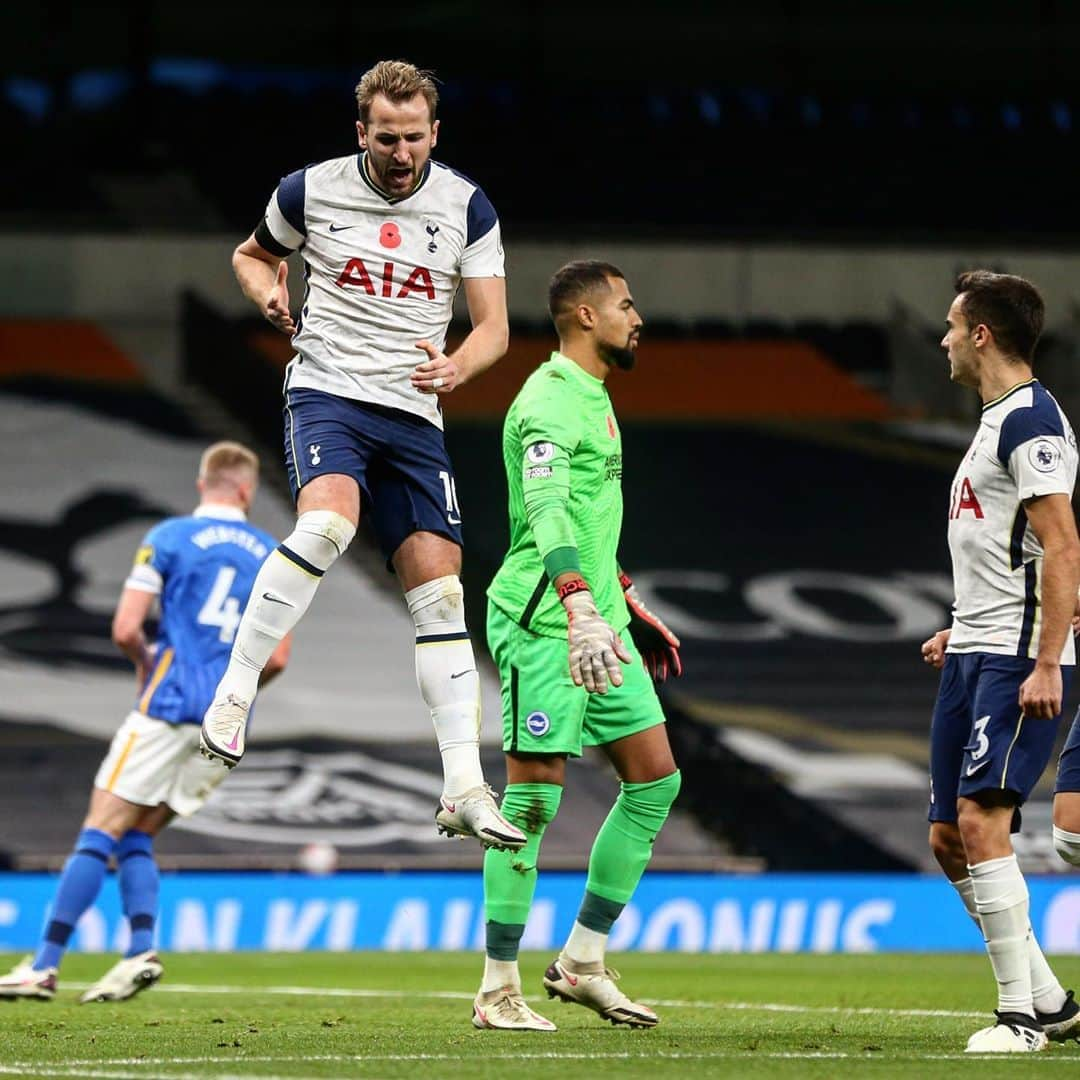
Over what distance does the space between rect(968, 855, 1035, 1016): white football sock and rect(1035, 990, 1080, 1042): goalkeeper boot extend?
136 mm

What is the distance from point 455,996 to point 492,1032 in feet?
7.33

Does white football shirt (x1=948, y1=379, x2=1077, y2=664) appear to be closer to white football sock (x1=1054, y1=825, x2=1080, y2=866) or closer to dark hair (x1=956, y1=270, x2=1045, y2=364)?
dark hair (x1=956, y1=270, x2=1045, y2=364)

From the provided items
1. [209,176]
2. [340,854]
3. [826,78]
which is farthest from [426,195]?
[826,78]

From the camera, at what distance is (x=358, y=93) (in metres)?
6.46

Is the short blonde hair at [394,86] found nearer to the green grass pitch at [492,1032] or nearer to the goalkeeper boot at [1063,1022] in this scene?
the green grass pitch at [492,1032]

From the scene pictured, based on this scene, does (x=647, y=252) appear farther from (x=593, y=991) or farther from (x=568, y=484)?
(x=593, y=991)

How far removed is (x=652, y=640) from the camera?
7.50 m

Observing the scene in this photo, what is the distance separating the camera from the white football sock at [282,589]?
6320 millimetres

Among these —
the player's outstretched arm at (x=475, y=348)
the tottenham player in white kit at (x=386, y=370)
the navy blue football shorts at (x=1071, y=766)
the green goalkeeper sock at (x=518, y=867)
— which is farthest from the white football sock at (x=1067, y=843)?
the player's outstretched arm at (x=475, y=348)

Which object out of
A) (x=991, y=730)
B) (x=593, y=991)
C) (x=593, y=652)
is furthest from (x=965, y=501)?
(x=593, y=991)

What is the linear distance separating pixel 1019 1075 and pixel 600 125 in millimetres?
18843

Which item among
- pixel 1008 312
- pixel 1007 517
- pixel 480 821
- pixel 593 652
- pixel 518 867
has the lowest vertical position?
pixel 518 867

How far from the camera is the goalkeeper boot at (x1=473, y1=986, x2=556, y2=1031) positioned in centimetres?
662

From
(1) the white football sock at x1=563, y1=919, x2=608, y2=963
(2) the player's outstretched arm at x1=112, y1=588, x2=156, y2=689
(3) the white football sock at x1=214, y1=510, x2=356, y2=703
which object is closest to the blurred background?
(2) the player's outstretched arm at x1=112, y1=588, x2=156, y2=689
